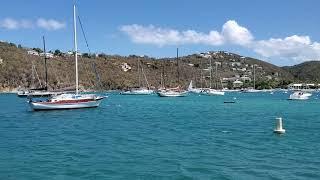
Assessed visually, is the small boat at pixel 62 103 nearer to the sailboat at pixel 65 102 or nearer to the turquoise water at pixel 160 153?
the sailboat at pixel 65 102

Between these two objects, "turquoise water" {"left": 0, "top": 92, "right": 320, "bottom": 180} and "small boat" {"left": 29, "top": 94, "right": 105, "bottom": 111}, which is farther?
"small boat" {"left": 29, "top": 94, "right": 105, "bottom": 111}

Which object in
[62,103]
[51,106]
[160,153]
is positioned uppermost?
[62,103]

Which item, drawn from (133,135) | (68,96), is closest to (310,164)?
(133,135)

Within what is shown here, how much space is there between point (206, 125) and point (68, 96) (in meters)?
26.4

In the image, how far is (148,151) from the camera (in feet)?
91.7

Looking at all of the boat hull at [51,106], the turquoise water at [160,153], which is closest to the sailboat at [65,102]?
the boat hull at [51,106]

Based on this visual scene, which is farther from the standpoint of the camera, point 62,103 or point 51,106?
point 62,103

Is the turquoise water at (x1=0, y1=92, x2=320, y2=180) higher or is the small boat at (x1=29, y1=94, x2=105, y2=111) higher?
the small boat at (x1=29, y1=94, x2=105, y2=111)

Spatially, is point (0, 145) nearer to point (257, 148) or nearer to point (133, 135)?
point (133, 135)

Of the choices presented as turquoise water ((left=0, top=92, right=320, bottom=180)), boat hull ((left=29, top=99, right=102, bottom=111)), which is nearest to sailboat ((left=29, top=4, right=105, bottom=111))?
boat hull ((left=29, top=99, right=102, bottom=111))

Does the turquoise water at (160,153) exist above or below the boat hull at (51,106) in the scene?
below

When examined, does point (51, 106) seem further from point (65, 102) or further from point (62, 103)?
point (65, 102)

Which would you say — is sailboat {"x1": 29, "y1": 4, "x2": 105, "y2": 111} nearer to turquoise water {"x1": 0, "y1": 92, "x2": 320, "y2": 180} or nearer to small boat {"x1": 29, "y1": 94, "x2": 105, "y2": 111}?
small boat {"x1": 29, "y1": 94, "x2": 105, "y2": 111}

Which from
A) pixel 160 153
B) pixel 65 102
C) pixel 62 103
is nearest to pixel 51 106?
pixel 62 103
